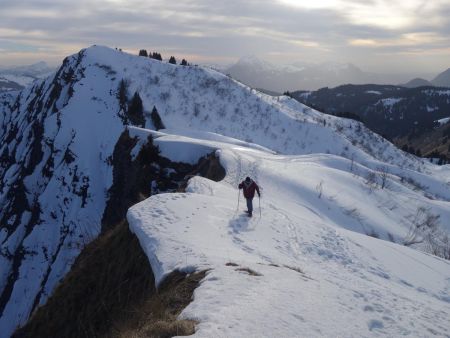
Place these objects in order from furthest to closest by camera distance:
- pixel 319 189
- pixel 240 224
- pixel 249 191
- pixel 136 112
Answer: pixel 136 112, pixel 319 189, pixel 249 191, pixel 240 224

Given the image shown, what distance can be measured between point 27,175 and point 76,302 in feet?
184

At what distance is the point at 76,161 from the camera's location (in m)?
52.3

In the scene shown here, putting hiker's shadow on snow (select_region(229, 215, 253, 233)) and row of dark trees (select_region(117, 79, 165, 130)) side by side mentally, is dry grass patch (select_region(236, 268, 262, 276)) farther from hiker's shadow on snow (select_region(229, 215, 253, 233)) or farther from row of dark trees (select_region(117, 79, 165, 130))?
row of dark trees (select_region(117, 79, 165, 130))

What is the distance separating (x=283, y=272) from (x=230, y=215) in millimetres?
5474

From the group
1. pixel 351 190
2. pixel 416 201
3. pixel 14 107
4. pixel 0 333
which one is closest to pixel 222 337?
pixel 351 190

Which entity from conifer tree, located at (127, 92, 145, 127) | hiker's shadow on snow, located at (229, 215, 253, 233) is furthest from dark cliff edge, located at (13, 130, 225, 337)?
conifer tree, located at (127, 92, 145, 127)

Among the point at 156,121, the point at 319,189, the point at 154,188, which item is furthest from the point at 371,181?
the point at 156,121

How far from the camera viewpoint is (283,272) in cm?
983

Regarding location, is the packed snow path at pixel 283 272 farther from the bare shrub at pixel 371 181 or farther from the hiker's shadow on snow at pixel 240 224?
the bare shrub at pixel 371 181

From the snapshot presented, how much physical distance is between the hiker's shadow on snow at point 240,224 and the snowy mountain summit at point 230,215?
85 mm

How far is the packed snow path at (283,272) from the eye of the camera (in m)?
7.07

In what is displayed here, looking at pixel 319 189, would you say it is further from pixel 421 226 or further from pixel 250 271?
pixel 250 271

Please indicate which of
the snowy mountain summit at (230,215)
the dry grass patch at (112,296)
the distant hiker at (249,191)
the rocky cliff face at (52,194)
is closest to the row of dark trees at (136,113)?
the snowy mountain summit at (230,215)

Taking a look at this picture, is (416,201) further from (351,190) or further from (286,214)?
(286,214)
